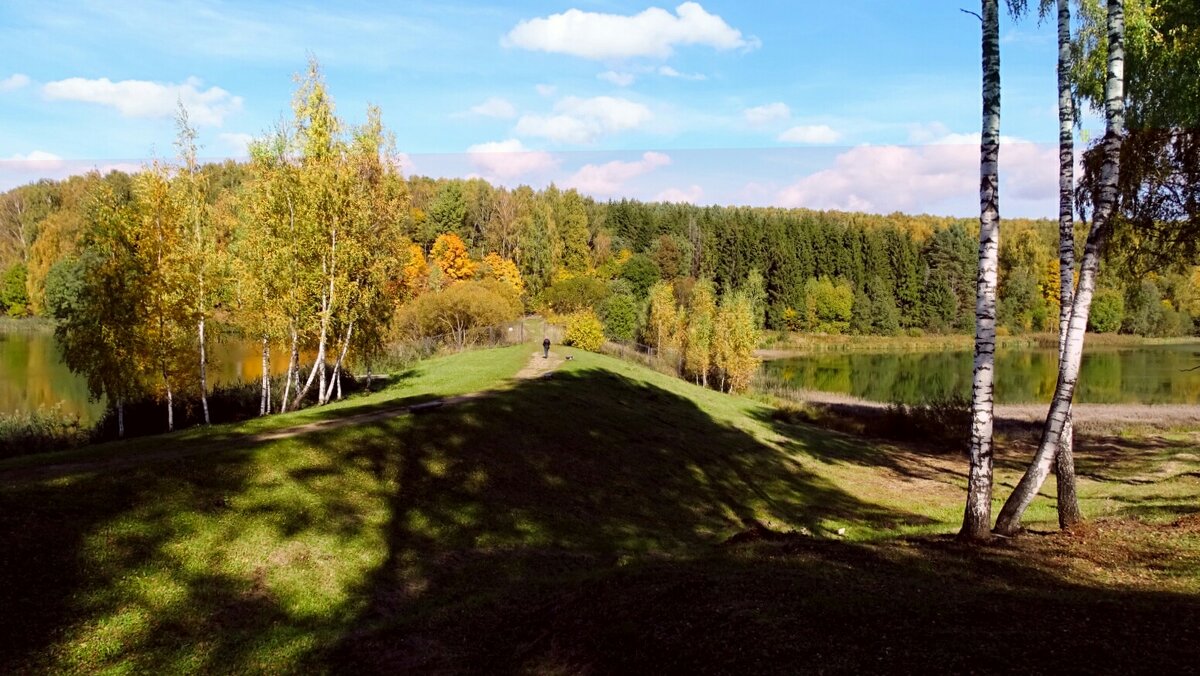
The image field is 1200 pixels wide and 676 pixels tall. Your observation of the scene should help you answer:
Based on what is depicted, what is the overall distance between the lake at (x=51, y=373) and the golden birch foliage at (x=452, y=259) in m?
30.1

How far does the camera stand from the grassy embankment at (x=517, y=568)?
726 centimetres

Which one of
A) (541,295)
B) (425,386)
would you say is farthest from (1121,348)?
(425,386)

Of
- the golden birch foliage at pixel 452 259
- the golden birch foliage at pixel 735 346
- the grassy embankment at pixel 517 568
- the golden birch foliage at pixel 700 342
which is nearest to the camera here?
the grassy embankment at pixel 517 568

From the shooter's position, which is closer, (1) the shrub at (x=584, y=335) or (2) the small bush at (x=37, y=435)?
(2) the small bush at (x=37, y=435)

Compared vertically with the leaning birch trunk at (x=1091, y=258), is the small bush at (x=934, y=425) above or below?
below

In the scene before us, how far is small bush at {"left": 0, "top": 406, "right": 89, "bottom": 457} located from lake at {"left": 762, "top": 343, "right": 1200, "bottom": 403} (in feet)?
172

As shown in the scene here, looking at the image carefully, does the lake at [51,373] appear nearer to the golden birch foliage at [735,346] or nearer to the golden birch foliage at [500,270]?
the golden birch foliage at [500,270]

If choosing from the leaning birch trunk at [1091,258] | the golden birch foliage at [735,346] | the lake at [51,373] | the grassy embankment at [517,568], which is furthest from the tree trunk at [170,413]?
the golden birch foliage at [735,346]

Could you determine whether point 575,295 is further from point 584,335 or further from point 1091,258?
point 1091,258

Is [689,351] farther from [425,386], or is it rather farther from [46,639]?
[46,639]

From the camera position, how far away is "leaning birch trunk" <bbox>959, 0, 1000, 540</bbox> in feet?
37.4

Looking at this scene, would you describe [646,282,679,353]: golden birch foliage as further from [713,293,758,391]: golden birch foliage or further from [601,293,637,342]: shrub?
[713,293,758,391]: golden birch foliage

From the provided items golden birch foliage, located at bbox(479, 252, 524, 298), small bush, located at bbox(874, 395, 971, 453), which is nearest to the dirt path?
small bush, located at bbox(874, 395, 971, 453)

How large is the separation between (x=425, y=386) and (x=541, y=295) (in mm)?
60273
